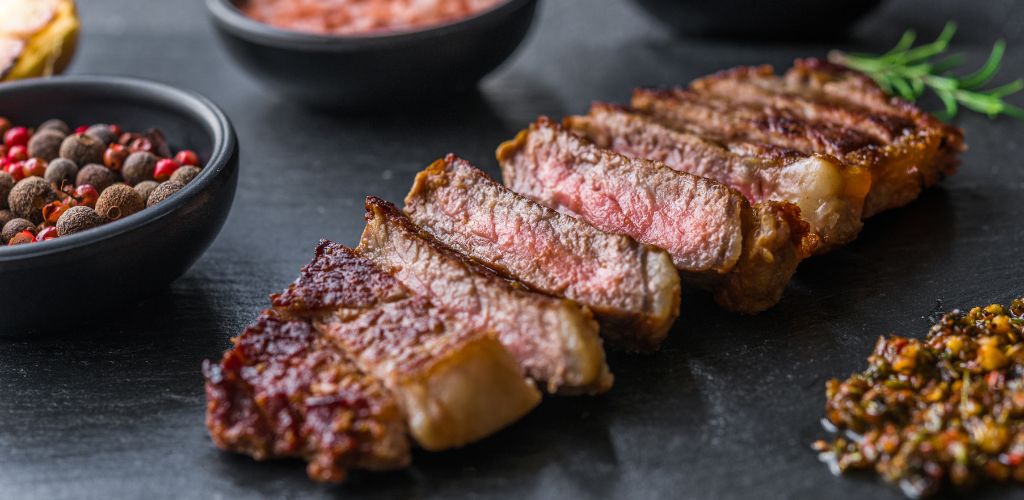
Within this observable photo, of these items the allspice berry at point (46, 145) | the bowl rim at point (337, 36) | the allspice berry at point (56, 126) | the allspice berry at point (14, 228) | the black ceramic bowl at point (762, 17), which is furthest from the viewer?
the black ceramic bowl at point (762, 17)

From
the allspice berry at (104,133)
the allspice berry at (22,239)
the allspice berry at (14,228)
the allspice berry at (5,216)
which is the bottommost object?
the allspice berry at (5,216)

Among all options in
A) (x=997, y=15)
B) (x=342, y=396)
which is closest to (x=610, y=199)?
(x=342, y=396)

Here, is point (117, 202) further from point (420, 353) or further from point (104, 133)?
point (420, 353)

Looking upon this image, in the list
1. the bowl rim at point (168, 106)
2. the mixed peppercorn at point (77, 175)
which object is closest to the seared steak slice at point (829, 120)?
the bowl rim at point (168, 106)

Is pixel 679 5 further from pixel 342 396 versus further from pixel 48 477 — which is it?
pixel 48 477

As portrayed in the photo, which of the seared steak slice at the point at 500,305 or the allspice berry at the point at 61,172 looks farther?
the allspice berry at the point at 61,172

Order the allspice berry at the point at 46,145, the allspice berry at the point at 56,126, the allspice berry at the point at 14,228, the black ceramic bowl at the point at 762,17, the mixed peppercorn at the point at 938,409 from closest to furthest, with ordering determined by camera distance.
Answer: the mixed peppercorn at the point at 938,409
the allspice berry at the point at 14,228
the allspice berry at the point at 46,145
the allspice berry at the point at 56,126
the black ceramic bowl at the point at 762,17

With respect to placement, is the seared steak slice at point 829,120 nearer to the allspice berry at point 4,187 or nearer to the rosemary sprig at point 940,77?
the rosemary sprig at point 940,77
